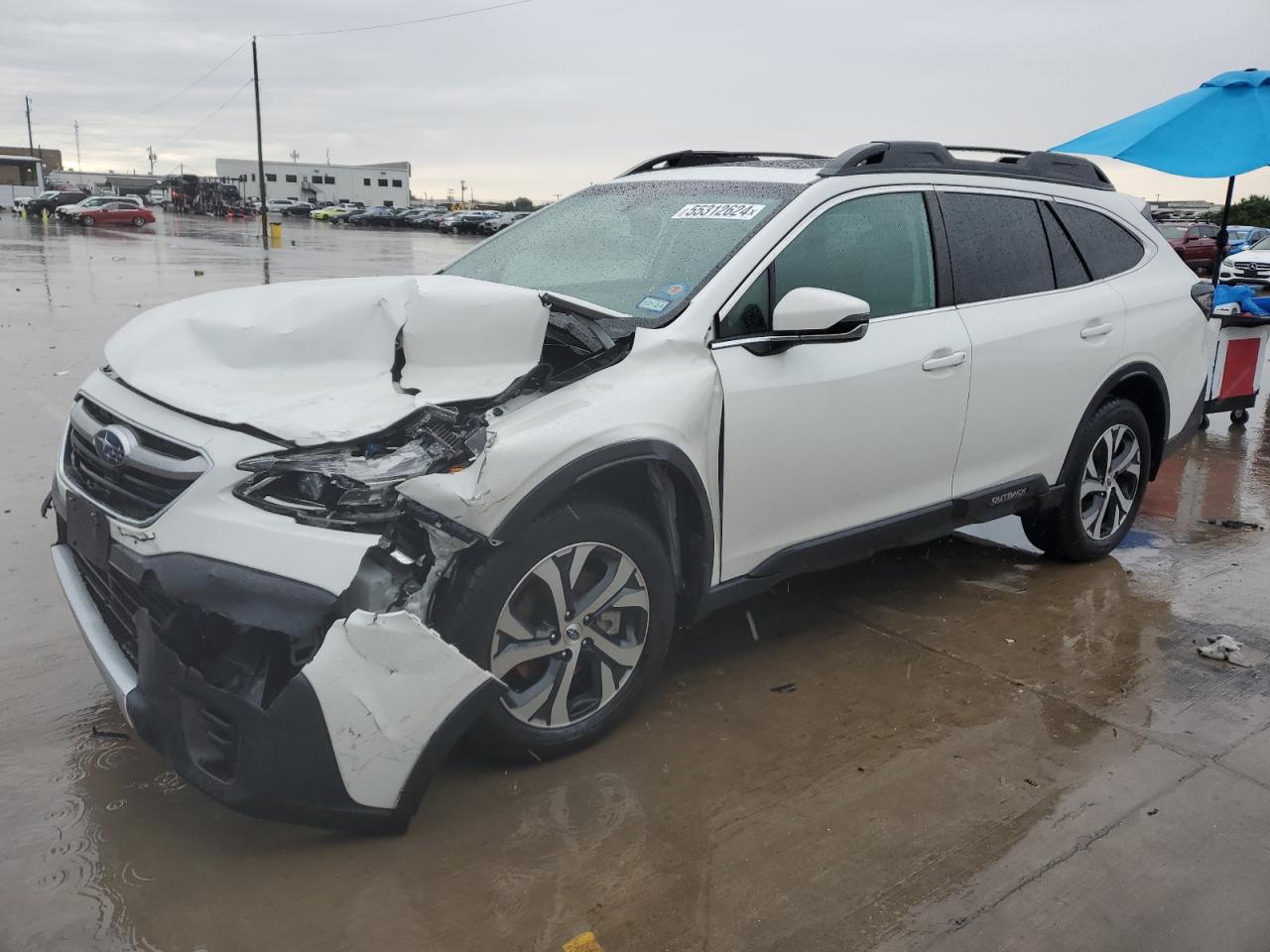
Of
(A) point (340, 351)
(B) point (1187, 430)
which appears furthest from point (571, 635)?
(B) point (1187, 430)

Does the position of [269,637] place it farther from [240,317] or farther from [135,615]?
[240,317]

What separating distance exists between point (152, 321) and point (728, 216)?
200 centimetres

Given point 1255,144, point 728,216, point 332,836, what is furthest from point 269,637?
point 1255,144

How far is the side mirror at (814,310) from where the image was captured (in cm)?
338

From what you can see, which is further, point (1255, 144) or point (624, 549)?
point (1255, 144)

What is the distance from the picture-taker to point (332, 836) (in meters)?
2.88

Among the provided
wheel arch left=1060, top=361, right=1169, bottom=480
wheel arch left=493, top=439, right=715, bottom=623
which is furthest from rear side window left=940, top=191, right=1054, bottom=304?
wheel arch left=493, top=439, right=715, bottom=623

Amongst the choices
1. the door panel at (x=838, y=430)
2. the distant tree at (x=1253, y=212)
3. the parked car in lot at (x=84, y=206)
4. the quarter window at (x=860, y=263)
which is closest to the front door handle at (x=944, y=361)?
the door panel at (x=838, y=430)

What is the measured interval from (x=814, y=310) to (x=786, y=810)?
154cm

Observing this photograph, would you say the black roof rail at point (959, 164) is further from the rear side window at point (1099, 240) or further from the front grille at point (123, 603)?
the front grille at point (123, 603)

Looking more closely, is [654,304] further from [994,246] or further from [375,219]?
[375,219]

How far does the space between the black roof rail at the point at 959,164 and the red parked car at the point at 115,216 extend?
4826 centimetres

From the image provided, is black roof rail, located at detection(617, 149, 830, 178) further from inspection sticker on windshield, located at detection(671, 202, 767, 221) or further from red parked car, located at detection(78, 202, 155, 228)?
red parked car, located at detection(78, 202, 155, 228)

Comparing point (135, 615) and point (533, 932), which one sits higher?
point (135, 615)
